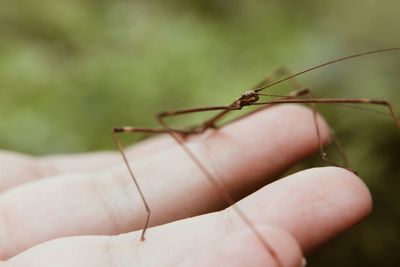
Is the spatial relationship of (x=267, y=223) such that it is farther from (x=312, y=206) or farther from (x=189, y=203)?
(x=189, y=203)

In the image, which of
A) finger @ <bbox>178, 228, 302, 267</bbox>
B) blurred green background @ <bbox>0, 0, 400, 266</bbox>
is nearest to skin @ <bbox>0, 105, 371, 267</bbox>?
finger @ <bbox>178, 228, 302, 267</bbox>

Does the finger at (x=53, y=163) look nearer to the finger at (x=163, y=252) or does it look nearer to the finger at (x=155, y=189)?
the finger at (x=155, y=189)

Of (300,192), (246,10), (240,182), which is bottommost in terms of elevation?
(240,182)

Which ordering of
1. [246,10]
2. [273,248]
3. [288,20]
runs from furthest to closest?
[246,10] < [288,20] < [273,248]

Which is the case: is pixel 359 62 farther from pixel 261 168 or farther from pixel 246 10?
pixel 246 10

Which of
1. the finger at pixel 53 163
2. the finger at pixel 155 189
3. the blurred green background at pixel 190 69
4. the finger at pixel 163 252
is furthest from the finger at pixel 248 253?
the finger at pixel 53 163

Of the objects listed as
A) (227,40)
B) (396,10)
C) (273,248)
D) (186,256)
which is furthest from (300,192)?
(396,10)
